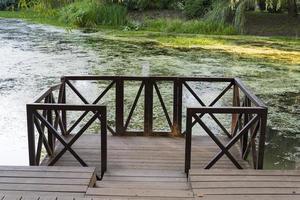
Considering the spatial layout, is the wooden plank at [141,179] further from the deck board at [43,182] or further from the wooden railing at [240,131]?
the deck board at [43,182]

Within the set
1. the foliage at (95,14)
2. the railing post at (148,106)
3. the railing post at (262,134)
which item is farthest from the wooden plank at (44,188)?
the foliage at (95,14)

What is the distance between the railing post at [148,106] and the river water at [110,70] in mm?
1373

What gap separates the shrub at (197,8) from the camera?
20.1 m

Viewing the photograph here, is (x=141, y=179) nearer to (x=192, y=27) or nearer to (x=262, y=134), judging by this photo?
(x=262, y=134)

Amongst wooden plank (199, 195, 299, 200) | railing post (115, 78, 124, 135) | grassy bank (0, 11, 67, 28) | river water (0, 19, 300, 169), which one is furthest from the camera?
grassy bank (0, 11, 67, 28)

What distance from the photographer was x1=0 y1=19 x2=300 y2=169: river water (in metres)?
5.98

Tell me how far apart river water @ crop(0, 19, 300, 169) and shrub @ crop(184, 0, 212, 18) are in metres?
5.15

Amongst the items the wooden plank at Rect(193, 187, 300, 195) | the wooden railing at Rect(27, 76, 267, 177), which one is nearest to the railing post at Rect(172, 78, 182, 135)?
the wooden railing at Rect(27, 76, 267, 177)

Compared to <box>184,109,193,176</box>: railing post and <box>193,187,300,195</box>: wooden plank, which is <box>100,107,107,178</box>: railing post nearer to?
<box>184,109,193,176</box>: railing post

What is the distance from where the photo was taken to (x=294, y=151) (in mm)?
5688

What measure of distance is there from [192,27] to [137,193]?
1530 cm

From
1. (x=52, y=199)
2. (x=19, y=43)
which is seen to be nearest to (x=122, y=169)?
(x=52, y=199)

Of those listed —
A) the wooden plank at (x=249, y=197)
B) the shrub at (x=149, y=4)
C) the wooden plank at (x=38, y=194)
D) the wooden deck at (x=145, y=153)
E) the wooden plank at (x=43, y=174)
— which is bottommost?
the wooden deck at (x=145, y=153)

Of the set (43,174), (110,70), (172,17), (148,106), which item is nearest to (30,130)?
(43,174)
